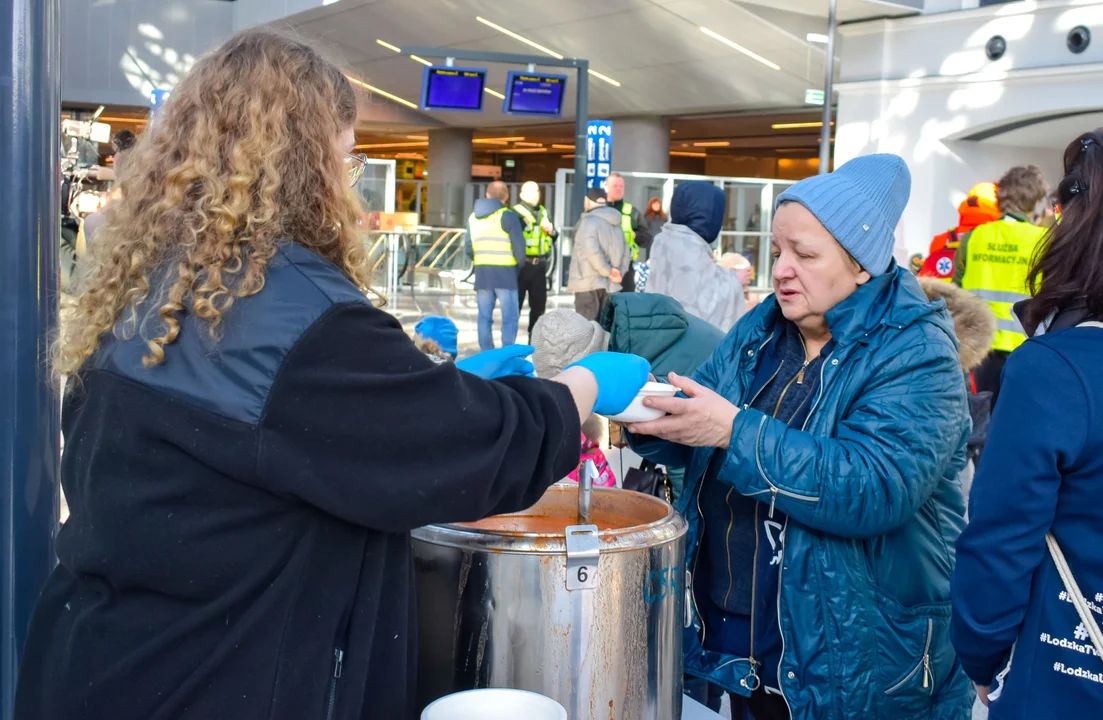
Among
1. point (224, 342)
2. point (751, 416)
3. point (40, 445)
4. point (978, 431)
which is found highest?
point (224, 342)

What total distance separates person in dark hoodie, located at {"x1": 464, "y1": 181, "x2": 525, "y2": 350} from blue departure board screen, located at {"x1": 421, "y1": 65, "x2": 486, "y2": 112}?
687 centimetres

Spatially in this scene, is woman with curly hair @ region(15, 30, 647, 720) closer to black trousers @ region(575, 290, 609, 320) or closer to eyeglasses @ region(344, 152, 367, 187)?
eyeglasses @ region(344, 152, 367, 187)

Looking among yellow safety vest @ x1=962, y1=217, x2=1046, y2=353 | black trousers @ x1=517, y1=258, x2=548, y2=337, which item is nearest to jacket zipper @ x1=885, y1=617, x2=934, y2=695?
yellow safety vest @ x1=962, y1=217, x2=1046, y2=353

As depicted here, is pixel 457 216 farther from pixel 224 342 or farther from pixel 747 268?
pixel 224 342

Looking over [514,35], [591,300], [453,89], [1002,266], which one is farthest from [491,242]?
[514,35]

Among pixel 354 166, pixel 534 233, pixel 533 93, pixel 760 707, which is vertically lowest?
pixel 760 707

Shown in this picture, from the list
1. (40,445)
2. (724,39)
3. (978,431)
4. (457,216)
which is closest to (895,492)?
(40,445)

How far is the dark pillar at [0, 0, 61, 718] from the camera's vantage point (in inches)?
80.6

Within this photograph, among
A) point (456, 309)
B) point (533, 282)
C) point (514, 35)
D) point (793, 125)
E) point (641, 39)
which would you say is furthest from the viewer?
point (793, 125)

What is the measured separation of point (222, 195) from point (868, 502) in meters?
1.17

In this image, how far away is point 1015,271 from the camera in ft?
20.9

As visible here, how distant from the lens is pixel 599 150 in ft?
57.3

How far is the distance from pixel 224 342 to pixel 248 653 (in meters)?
0.39

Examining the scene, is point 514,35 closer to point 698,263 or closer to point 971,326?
point 698,263
